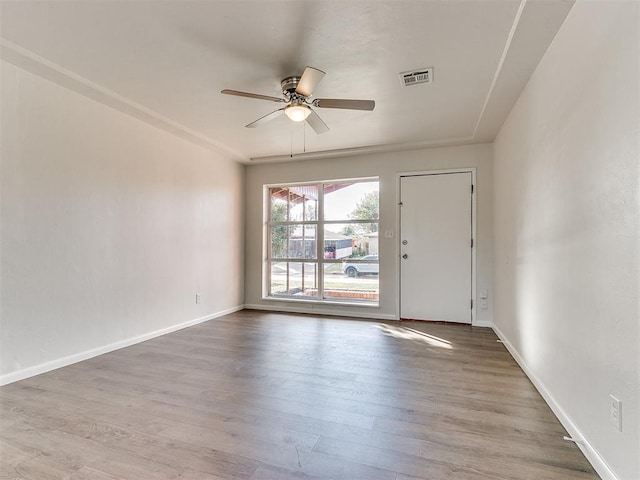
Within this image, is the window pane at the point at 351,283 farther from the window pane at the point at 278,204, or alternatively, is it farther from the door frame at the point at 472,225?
the window pane at the point at 278,204

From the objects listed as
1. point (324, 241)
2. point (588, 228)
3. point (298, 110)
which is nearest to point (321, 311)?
point (324, 241)

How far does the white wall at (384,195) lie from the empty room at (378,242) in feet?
0.14

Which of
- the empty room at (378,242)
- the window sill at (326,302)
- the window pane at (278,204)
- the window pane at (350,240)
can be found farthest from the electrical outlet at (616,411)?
the window pane at (278,204)

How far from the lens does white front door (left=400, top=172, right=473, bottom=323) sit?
4301mm

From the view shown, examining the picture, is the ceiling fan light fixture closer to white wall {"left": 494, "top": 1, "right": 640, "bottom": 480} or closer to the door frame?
white wall {"left": 494, "top": 1, "right": 640, "bottom": 480}

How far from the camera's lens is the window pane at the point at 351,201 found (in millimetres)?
4832

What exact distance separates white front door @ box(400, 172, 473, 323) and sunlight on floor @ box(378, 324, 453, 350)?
0.55 meters

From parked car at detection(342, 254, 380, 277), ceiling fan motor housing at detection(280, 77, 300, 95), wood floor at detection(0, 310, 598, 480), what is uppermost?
ceiling fan motor housing at detection(280, 77, 300, 95)

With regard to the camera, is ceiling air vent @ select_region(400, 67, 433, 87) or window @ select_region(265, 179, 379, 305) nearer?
ceiling air vent @ select_region(400, 67, 433, 87)

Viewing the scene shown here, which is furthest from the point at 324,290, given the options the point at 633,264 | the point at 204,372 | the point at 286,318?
the point at 633,264

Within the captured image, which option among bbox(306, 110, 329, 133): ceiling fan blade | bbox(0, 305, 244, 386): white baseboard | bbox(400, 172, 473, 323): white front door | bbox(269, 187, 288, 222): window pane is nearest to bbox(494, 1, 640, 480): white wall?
bbox(400, 172, 473, 323): white front door

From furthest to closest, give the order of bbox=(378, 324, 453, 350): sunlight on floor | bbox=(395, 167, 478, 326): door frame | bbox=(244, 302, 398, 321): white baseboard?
bbox=(244, 302, 398, 321): white baseboard < bbox=(395, 167, 478, 326): door frame < bbox=(378, 324, 453, 350): sunlight on floor

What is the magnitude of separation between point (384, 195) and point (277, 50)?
2805 millimetres

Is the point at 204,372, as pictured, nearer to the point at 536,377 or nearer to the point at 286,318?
the point at 286,318
